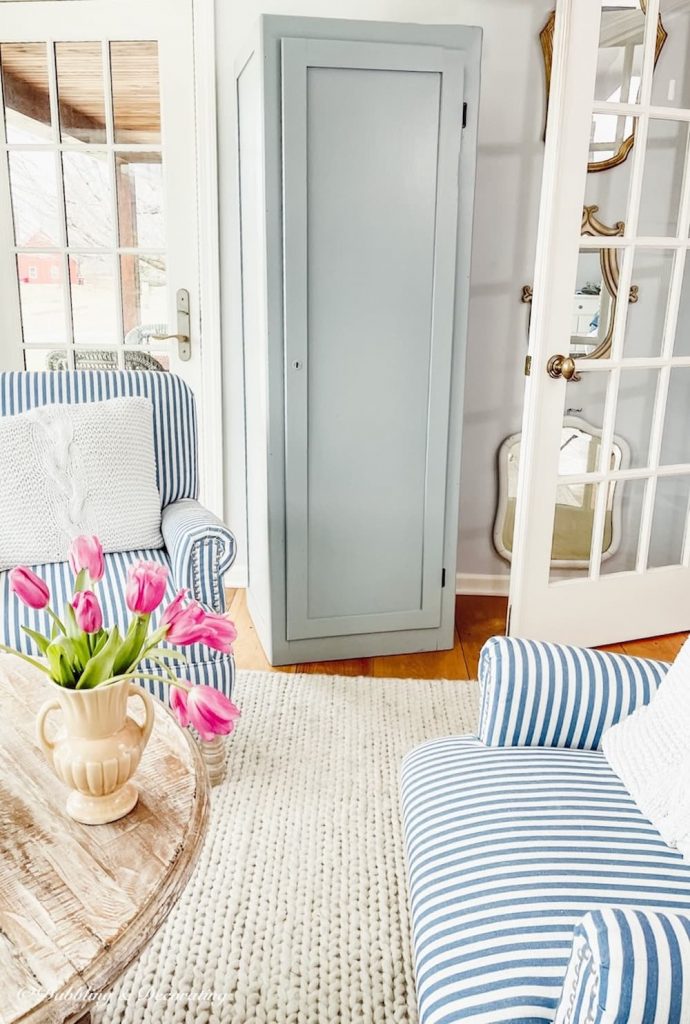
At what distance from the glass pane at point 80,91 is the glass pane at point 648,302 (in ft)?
6.11

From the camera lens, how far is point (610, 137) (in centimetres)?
234

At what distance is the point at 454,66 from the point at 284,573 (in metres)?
1.51

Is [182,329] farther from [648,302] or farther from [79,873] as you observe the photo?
[79,873]

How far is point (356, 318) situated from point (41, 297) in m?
1.30

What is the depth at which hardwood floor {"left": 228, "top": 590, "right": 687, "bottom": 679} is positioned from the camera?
2578 mm

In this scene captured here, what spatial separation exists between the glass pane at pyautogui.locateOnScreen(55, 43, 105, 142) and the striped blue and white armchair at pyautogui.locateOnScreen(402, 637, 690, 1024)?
2362 mm

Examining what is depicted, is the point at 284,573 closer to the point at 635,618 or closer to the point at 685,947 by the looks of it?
the point at 635,618

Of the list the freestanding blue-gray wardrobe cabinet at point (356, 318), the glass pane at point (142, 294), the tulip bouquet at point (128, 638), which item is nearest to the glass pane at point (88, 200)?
the glass pane at point (142, 294)

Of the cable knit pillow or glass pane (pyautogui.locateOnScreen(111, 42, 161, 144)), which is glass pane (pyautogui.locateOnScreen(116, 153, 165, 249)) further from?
the cable knit pillow

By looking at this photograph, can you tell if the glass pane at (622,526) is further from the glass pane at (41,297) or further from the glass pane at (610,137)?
the glass pane at (41,297)

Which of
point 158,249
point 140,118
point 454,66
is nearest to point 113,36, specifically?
point 140,118

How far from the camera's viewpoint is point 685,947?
747mm

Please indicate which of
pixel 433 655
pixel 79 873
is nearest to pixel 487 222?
pixel 433 655

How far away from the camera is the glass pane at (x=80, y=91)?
276 centimetres
